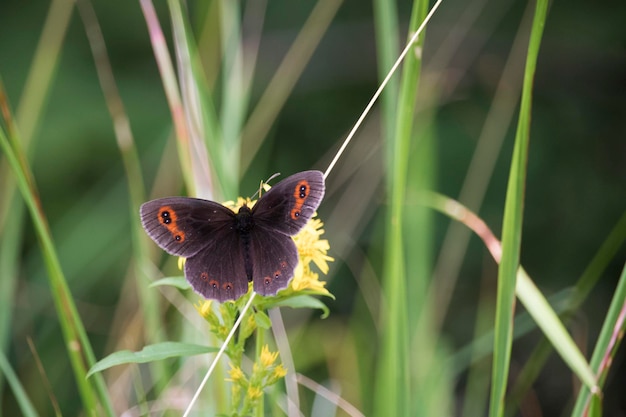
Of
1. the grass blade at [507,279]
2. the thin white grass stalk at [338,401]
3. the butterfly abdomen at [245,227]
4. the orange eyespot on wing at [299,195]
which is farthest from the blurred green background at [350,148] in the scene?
the grass blade at [507,279]

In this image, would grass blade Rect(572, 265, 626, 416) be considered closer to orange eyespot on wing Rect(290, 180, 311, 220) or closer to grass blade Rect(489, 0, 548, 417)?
grass blade Rect(489, 0, 548, 417)

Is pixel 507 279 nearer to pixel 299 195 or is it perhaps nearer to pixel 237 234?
pixel 299 195

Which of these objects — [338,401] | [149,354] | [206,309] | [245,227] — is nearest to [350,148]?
[338,401]

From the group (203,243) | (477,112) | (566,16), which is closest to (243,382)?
→ (203,243)

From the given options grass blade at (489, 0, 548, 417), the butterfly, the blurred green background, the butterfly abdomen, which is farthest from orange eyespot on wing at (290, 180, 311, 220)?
the blurred green background

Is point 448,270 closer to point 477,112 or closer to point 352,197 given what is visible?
point 352,197
